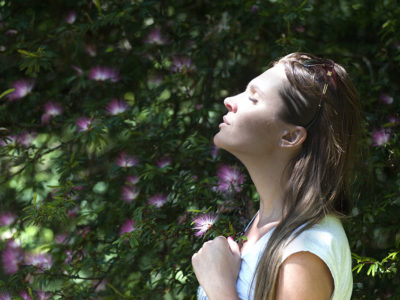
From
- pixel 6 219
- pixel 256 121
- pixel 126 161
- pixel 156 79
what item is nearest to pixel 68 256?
pixel 6 219

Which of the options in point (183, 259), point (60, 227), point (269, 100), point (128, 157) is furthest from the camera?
point (60, 227)

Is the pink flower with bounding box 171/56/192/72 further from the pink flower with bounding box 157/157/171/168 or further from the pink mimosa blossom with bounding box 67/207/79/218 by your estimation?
the pink mimosa blossom with bounding box 67/207/79/218

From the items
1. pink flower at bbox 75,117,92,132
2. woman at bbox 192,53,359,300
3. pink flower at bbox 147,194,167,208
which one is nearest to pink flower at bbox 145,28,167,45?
pink flower at bbox 75,117,92,132

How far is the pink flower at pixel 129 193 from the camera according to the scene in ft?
7.08

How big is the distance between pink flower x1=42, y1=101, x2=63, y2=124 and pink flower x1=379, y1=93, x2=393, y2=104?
135 cm

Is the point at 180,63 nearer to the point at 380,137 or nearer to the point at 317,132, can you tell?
the point at 380,137

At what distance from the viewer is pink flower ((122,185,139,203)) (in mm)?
2158

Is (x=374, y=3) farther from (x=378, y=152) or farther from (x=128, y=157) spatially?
(x=128, y=157)

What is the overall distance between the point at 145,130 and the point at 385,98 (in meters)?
0.97

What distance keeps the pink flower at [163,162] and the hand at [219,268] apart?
2.92 ft

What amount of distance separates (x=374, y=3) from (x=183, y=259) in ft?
4.50

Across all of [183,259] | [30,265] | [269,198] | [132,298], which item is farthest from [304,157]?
[30,265]

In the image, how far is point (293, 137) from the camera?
1295 millimetres

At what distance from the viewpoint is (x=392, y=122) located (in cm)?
206
